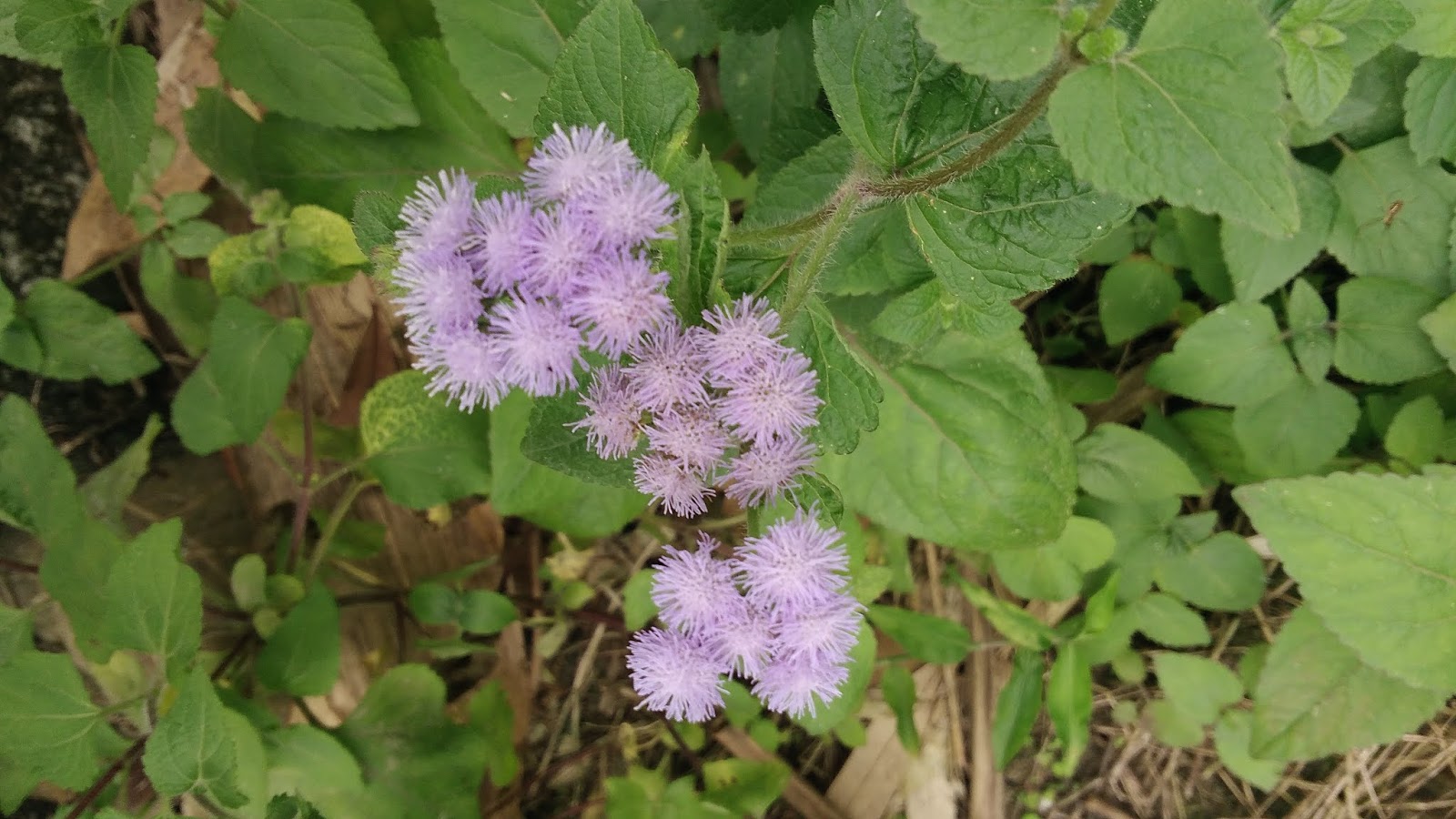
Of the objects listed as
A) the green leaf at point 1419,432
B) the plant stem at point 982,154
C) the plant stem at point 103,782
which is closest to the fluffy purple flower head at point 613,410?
the plant stem at point 982,154

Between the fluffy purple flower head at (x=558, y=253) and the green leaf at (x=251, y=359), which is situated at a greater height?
the fluffy purple flower head at (x=558, y=253)

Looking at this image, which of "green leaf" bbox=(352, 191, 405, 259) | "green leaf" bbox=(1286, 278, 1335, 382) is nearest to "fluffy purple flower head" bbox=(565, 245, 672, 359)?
"green leaf" bbox=(352, 191, 405, 259)

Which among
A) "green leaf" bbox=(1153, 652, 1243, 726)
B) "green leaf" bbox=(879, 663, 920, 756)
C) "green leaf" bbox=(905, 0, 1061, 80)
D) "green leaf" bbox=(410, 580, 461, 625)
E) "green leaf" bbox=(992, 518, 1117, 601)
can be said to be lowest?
"green leaf" bbox=(879, 663, 920, 756)

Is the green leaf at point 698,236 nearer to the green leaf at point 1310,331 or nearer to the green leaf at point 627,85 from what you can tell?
the green leaf at point 627,85

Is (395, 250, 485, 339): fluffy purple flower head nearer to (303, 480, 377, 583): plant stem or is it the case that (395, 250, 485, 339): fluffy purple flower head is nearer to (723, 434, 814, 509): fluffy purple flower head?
(723, 434, 814, 509): fluffy purple flower head

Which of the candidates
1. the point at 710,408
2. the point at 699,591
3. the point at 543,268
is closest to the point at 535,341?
the point at 543,268

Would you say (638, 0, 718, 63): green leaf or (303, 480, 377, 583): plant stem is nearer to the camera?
(638, 0, 718, 63): green leaf
